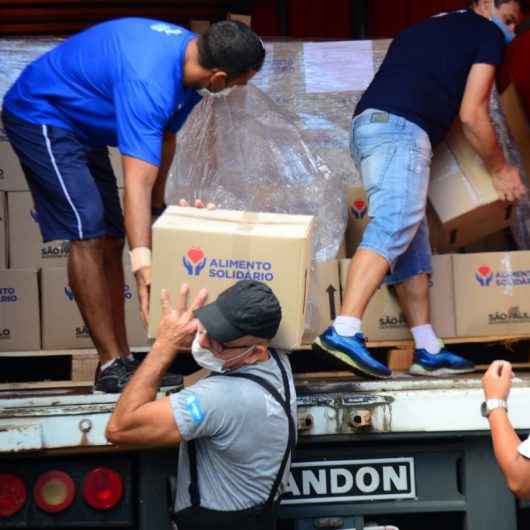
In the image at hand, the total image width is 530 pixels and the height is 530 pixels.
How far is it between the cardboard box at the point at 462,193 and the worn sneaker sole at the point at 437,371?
0.60 meters

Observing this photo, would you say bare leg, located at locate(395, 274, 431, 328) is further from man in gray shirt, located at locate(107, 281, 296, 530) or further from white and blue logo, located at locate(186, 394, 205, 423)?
white and blue logo, located at locate(186, 394, 205, 423)

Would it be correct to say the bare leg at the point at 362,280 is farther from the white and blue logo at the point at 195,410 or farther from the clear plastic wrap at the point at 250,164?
the white and blue logo at the point at 195,410

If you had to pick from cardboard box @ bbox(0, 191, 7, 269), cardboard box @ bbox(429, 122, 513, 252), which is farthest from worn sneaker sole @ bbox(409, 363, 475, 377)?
cardboard box @ bbox(0, 191, 7, 269)

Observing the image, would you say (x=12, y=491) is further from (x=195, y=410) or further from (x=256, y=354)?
(x=256, y=354)

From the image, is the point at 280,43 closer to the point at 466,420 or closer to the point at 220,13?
the point at 220,13

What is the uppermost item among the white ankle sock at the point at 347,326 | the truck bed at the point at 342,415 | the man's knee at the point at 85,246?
→ the man's knee at the point at 85,246

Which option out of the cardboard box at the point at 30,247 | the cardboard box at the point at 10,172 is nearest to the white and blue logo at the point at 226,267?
the cardboard box at the point at 30,247

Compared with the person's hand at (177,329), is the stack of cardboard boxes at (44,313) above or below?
above

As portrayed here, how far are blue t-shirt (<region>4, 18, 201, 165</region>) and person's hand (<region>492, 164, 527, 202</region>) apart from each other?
44.9 inches

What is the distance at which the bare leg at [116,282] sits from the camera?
12.6ft

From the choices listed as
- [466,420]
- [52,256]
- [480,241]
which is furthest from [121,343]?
[480,241]

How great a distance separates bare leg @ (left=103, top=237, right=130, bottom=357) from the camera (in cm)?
384

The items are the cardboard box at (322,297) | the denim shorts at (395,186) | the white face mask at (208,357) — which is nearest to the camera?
the white face mask at (208,357)

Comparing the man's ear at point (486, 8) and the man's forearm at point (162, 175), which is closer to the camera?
the man's forearm at point (162, 175)
